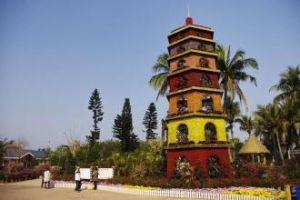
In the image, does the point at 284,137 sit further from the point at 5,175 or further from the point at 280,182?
the point at 5,175

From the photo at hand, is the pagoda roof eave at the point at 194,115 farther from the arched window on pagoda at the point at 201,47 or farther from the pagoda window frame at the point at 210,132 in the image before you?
the arched window on pagoda at the point at 201,47

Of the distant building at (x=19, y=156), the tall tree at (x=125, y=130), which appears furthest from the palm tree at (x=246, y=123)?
the distant building at (x=19, y=156)

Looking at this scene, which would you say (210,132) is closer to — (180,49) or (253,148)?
(180,49)

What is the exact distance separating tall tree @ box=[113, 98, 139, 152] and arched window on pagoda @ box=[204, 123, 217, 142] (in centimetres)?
3311

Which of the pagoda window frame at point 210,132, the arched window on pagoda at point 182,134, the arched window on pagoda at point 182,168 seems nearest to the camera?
the arched window on pagoda at point 182,168

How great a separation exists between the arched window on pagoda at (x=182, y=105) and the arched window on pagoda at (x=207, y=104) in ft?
4.26

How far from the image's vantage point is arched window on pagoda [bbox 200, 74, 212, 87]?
23.4m

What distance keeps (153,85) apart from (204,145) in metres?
12.9

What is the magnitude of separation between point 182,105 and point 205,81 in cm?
251

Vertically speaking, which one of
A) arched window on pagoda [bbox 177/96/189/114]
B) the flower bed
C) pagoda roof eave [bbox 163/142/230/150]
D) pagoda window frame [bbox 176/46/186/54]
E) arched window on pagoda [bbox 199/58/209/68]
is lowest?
the flower bed

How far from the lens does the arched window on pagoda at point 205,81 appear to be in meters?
23.4

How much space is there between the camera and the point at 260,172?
22266 mm

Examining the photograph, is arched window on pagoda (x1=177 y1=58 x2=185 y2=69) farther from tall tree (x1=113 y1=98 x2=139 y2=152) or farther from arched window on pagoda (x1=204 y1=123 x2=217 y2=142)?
tall tree (x1=113 y1=98 x2=139 y2=152)

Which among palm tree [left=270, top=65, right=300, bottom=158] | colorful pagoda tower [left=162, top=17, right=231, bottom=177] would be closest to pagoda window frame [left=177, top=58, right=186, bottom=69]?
colorful pagoda tower [left=162, top=17, right=231, bottom=177]
